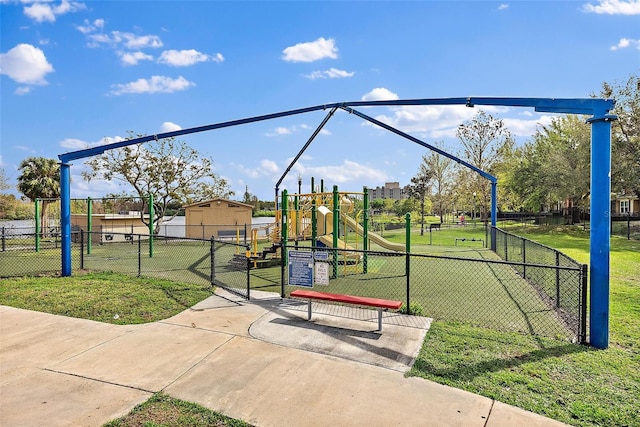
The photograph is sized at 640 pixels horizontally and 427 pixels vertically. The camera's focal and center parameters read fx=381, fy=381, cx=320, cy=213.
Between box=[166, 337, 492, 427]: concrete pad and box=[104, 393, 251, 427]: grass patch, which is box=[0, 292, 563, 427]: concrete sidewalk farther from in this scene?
box=[104, 393, 251, 427]: grass patch

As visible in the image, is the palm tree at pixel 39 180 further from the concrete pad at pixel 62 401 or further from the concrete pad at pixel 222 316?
the concrete pad at pixel 62 401

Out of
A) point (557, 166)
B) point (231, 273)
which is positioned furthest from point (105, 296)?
point (557, 166)

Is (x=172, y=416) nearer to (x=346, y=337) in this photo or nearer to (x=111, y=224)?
(x=346, y=337)

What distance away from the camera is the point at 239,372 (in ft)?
16.0

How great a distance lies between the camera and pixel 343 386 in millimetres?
4496

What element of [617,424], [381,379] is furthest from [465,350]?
[617,424]

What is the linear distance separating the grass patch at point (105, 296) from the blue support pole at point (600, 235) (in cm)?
718

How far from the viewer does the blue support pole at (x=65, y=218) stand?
1099 centimetres

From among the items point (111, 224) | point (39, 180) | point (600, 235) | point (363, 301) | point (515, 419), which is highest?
point (39, 180)

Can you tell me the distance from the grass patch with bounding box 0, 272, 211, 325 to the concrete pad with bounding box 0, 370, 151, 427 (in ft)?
7.65

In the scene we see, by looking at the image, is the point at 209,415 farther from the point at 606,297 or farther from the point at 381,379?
the point at 606,297

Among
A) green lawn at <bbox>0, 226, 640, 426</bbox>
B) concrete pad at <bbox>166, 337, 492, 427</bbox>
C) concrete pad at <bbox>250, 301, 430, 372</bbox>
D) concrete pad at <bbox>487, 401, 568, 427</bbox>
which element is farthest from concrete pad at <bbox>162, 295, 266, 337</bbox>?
concrete pad at <bbox>487, 401, 568, 427</bbox>

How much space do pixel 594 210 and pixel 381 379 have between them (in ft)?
13.4

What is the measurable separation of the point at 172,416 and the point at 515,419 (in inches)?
135
